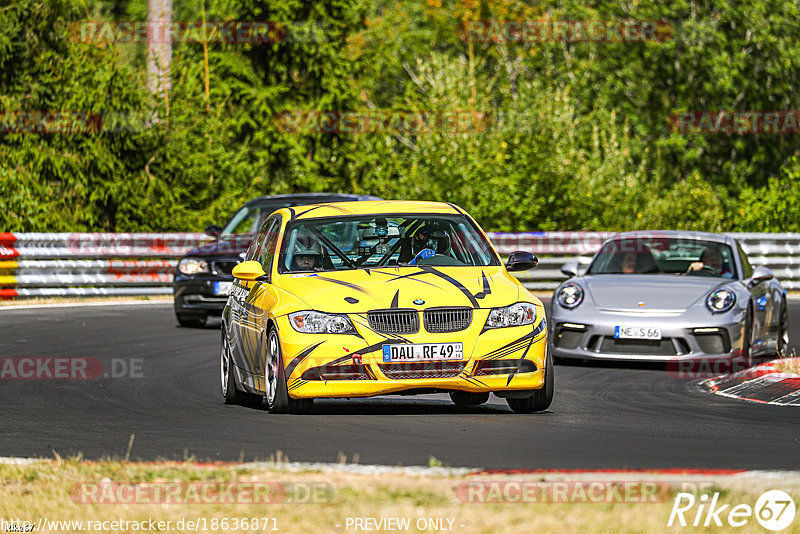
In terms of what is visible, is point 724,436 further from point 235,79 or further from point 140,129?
point 235,79

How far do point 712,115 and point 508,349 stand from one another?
48142mm

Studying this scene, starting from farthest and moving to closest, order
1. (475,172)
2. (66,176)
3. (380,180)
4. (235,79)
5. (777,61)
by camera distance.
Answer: (777,61)
(235,79)
(380,180)
(475,172)
(66,176)

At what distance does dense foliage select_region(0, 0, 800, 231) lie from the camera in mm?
30266

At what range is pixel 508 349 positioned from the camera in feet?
35.6

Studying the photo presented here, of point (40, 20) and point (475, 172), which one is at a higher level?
point (40, 20)

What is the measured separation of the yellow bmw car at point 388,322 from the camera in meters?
10.7

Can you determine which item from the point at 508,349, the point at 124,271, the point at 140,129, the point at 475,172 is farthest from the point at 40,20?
the point at 508,349

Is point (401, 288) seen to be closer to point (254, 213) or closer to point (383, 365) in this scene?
point (383, 365)

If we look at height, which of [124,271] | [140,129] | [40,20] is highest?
[40,20]

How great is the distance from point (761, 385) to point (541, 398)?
302 cm

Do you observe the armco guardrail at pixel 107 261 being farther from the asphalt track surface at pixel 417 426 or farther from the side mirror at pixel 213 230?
the asphalt track surface at pixel 417 426

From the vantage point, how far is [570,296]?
15930mm

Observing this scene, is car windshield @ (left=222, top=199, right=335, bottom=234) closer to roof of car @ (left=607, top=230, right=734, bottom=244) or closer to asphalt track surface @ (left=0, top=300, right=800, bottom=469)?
roof of car @ (left=607, top=230, right=734, bottom=244)

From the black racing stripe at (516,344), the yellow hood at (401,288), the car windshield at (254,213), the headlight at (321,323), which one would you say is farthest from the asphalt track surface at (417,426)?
the car windshield at (254,213)
